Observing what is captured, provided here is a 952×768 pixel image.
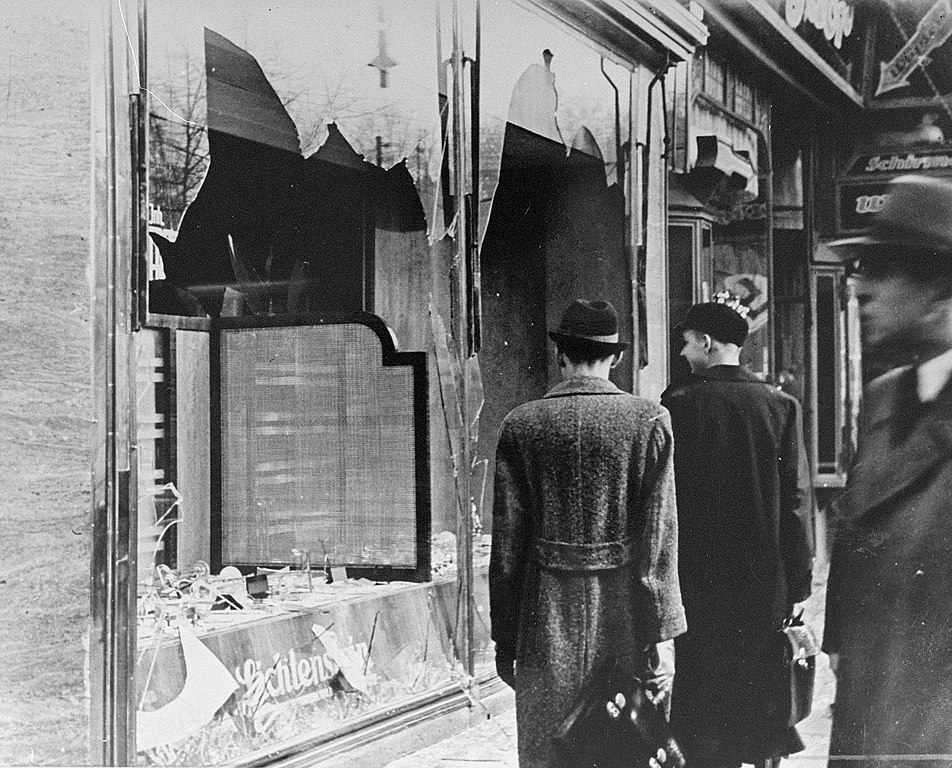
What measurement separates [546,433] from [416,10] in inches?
60.7

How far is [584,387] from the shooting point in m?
4.16

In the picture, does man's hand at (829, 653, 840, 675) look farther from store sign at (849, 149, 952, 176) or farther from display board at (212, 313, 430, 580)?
store sign at (849, 149, 952, 176)

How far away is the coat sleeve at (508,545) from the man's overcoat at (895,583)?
1008 mm

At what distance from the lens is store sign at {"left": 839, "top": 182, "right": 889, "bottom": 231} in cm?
403

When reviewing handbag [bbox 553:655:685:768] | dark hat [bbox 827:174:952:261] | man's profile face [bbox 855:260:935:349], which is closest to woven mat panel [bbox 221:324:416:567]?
handbag [bbox 553:655:685:768]

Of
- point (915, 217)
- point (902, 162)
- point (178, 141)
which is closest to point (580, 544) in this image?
point (915, 217)

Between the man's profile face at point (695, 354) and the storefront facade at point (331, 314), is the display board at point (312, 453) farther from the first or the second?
the man's profile face at point (695, 354)

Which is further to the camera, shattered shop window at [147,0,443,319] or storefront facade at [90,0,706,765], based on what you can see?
shattered shop window at [147,0,443,319]

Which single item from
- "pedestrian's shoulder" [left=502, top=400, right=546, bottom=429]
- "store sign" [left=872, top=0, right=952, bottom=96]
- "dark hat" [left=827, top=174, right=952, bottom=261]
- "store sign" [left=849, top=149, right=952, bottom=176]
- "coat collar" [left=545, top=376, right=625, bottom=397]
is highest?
"store sign" [left=872, top=0, right=952, bottom=96]

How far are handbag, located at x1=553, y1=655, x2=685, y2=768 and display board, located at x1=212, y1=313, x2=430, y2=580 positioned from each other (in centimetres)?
83

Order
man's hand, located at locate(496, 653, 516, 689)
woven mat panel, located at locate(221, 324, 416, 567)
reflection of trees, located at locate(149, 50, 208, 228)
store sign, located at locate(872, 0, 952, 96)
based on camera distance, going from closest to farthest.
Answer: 1. store sign, located at locate(872, 0, 952, 96)
2. reflection of trees, located at locate(149, 50, 208, 228)
3. man's hand, located at locate(496, 653, 516, 689)
4. woven mat panel, located at locate(221, 324, 416, 567)

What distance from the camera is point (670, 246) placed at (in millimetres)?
4281

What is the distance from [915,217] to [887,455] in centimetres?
76

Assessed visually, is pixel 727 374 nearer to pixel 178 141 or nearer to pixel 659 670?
pixel 659 670
